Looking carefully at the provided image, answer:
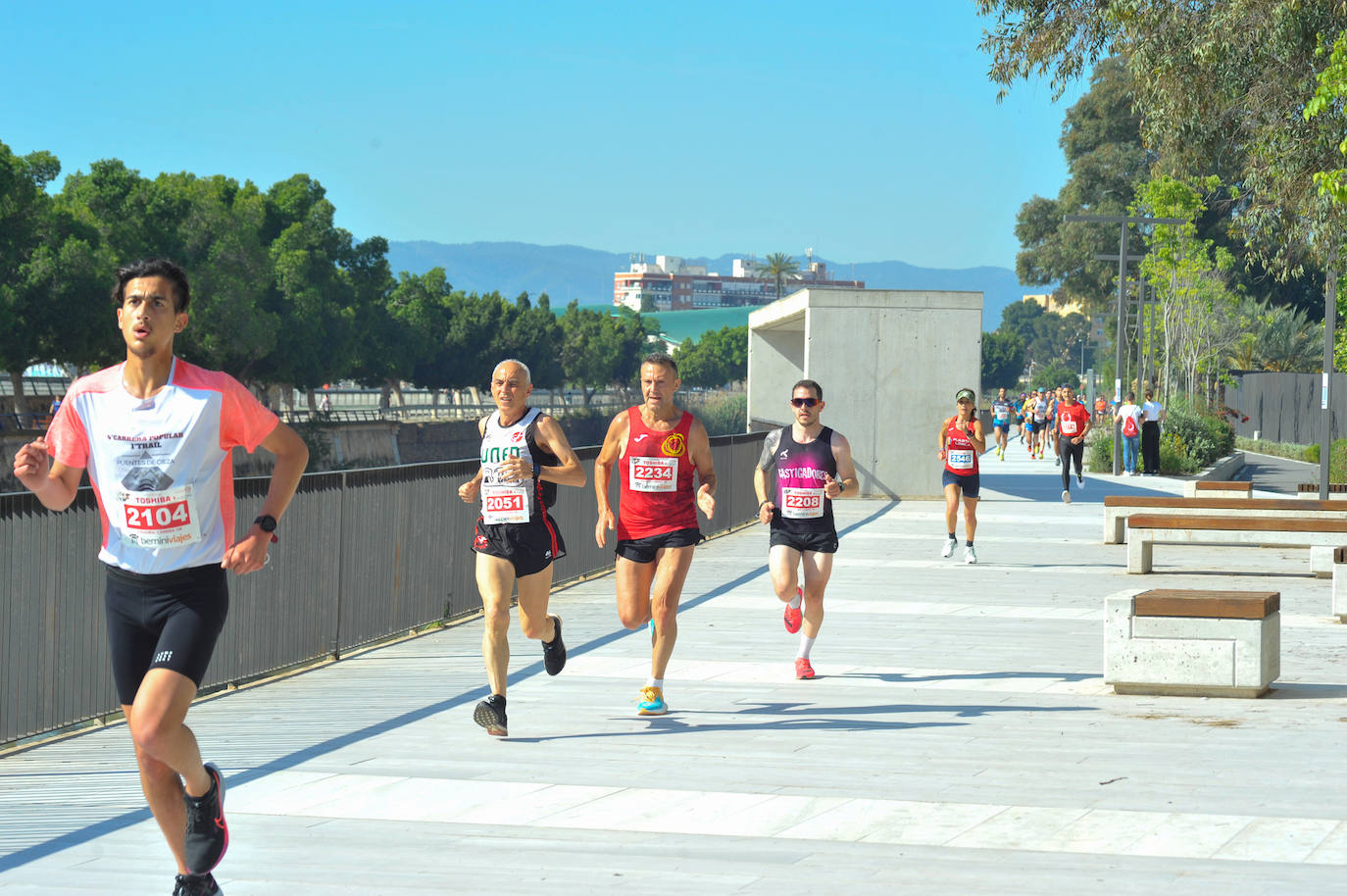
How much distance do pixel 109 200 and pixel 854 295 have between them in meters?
39.8

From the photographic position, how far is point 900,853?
5281 millimetres

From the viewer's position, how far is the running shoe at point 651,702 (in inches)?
310

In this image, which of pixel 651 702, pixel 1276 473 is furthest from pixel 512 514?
pixel 1276 473

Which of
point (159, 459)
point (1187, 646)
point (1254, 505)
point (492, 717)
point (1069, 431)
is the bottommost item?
point (492, 717)

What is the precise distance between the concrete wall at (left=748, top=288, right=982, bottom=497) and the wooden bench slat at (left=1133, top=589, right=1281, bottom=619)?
17.8m

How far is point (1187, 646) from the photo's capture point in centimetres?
843

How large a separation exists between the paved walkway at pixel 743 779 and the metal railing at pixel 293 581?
0.95 ft

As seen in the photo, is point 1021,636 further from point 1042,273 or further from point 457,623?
point 1042,273

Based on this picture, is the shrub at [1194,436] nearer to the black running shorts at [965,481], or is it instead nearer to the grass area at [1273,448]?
the grass area at [1273,448]

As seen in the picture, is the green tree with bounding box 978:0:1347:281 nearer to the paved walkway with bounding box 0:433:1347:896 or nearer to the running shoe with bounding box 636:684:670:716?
the paved walkway with bounding box 0:433:1347:896

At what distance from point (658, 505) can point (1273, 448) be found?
4737 cm

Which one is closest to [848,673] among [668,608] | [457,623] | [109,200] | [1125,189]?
[668,608]

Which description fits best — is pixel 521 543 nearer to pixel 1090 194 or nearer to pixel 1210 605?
pixel 1210 605

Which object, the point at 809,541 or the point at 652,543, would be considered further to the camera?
the point at 809,541
